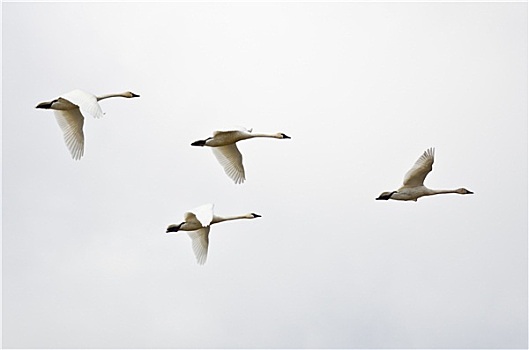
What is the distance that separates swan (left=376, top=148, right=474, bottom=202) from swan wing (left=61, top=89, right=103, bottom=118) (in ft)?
24.1

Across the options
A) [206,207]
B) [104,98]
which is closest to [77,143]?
[104,98]

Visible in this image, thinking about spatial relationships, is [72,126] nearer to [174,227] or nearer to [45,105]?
[45,105]

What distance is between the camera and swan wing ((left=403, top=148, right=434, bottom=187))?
43.2 meters

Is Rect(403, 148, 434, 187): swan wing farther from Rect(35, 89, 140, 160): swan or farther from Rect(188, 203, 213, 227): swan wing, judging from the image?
Rect(35, 89, 140, 160): swan

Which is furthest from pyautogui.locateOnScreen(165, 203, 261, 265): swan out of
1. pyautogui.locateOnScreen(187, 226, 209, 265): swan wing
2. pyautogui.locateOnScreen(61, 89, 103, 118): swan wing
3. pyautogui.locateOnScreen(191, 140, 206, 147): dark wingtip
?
pyautogui.locateOnScreen(61, 89, 103, 118): swan wing

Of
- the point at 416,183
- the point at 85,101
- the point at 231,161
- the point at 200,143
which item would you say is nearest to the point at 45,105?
the point at 85,101

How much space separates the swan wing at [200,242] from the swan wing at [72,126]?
13.8 ft

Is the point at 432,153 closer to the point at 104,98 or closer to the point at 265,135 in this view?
the point at 265,135

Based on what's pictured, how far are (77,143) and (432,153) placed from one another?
29.8 feet

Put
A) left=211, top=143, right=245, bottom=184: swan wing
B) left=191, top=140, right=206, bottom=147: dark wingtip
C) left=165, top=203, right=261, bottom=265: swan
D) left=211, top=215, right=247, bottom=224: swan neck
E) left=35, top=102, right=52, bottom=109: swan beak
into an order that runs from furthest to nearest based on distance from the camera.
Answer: left=211, top=143, right=245, bottom=184: swan wing
left=211, top=215, right=247, bottom=224: swan neck
left=191, top=140, right=206, bottom=147: dark wingtip
left=35, top=102, right=52, bottom=109: swan beak
left=165, top=203, right=261, bottom=265: swan

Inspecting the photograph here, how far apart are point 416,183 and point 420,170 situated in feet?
1.97

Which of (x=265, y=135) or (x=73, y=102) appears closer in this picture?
(x=73, y=102)

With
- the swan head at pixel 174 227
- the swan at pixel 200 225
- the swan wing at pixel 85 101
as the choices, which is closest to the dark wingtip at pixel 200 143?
the swan at pixel 200 225

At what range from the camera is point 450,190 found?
4544cm
